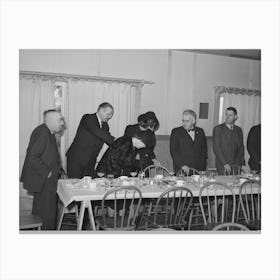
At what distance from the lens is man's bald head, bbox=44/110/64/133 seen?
3352 millimetres

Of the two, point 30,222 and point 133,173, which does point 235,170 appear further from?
point 30,222

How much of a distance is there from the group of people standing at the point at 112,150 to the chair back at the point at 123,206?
238 mm

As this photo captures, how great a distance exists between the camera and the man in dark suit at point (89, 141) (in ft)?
11.3

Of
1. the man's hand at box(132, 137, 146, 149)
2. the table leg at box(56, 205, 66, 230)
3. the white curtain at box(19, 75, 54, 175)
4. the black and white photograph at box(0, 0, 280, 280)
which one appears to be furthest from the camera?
the man's hand at box(132, 137, 146, 149)

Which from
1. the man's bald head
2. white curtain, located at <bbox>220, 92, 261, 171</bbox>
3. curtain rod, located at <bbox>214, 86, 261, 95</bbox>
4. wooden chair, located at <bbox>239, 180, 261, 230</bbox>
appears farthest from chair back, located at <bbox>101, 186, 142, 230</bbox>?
curtain rod, located at <bbox>214, 86, 261, 95</bbox>

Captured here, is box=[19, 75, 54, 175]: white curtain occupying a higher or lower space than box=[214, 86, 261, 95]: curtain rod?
lower

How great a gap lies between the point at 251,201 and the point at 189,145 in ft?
2.46

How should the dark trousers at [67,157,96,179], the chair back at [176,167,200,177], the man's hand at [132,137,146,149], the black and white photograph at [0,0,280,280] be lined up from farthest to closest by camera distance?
1. the chair back at [176,167,200,177]
2. the man's hand at [132,137,146,149]
3. the dark trousers at [67,157,96,179]
4. the black and white photograph at [0,0,280,280]

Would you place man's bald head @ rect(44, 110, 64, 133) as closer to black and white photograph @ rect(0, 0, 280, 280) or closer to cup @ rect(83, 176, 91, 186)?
black and white photograph @ rect(0, 0, 280, 280)

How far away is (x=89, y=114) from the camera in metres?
3.45

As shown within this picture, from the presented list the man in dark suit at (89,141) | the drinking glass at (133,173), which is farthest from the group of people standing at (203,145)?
the man in dark suit at (89,141)
